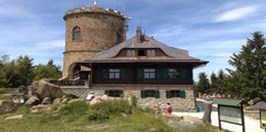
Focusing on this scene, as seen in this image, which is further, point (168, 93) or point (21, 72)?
point (21, 72)

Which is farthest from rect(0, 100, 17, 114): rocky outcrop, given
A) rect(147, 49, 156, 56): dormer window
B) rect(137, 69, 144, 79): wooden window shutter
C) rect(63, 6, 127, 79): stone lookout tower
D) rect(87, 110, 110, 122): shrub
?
rect(63, 6, 127, 79): stone lookout tower

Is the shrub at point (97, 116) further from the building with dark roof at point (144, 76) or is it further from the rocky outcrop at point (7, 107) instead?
the building with dark roof at point (144, 76)

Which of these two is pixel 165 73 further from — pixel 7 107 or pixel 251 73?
pixel 7 107

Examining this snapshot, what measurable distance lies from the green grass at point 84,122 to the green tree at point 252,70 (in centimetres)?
1964

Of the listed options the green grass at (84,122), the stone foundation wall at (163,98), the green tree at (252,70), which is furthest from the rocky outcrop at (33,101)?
the green tree at (252,70)

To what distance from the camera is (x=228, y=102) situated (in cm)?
1788

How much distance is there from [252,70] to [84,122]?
25.9 meters

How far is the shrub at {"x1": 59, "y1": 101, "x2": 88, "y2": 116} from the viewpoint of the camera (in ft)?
66.0

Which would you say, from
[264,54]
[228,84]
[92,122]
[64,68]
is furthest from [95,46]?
[92,122]

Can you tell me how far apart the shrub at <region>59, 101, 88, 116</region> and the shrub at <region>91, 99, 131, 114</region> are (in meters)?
0.64

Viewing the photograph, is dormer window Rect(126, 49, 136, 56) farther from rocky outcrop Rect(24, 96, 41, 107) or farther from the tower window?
rocky outcrop Rect(24, 96, 41, 107)

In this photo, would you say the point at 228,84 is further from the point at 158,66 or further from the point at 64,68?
the point at 64,68

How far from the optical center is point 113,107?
1975cm

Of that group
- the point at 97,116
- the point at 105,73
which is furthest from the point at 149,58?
the point at 97,116
